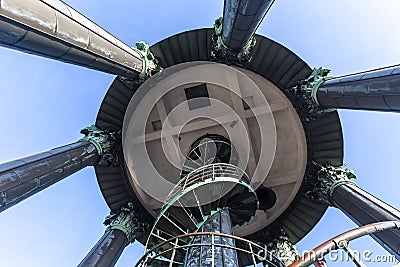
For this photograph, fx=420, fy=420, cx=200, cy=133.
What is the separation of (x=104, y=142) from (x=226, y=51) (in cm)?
681

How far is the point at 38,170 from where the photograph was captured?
1320 cm

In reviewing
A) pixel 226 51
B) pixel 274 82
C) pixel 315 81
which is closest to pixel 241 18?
pixel 226 51

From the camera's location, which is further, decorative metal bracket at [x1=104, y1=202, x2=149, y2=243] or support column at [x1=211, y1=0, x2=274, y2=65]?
decorative metal bracket at [x1=104, y1=202, x2=149, y2=243]

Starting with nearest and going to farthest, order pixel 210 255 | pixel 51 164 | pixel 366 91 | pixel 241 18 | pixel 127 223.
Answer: pixel 210 255
pixel 366 91
pixel 241 18
pixel 51 164
pixel 127 223

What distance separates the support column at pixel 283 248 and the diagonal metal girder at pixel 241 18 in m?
9.90

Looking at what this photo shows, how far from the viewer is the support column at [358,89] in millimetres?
12320

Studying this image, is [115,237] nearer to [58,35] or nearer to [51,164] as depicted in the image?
[51,164]

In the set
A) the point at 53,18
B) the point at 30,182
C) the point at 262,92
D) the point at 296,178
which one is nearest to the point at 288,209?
the point at 296,178

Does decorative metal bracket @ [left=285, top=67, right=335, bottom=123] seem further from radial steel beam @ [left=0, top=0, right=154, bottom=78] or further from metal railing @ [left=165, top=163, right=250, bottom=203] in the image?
radial steel beam @ [left=0, top=0, right=154, bottom=78]

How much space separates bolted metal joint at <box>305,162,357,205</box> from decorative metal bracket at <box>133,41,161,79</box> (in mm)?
8901

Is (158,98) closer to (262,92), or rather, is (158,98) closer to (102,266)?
(262,92)

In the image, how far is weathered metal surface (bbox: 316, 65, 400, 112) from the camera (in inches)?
482

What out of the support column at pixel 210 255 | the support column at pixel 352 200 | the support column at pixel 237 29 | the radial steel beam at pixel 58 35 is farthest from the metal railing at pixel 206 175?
the radial steel beam at pixel 58 35

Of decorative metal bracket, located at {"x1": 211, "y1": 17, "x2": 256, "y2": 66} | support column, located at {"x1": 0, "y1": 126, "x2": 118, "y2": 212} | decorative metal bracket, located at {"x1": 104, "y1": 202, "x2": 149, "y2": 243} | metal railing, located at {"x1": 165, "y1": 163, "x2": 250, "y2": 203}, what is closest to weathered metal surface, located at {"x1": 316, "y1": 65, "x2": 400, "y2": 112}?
decorative metal bracket, located at {"x1": 211, "y1": 17, "x2": 256, "y2": 66}
